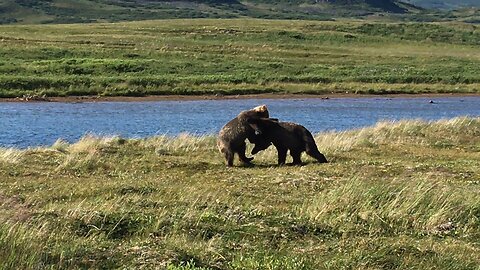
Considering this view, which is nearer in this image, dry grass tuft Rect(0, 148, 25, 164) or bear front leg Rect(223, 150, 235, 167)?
dry grass tuft Rect(0, 148, 25, 164)

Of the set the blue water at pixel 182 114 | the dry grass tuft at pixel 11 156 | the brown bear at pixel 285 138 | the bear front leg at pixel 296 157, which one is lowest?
the blue water at pixel 182 114

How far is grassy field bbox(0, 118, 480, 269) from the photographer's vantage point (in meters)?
8.91

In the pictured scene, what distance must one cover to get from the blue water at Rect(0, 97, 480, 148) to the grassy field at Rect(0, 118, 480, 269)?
11746 millimetres

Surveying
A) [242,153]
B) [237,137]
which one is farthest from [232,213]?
[242,153]

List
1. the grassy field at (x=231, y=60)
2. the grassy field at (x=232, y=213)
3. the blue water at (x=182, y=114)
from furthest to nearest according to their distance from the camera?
the grassy field at (x=231, y=60)
the blue water at (x=182, y=114)
the grassy field at (x=232, y=213)

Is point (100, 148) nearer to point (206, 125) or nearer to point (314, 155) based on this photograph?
point (314, 155)

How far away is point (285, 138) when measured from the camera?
56.0ft

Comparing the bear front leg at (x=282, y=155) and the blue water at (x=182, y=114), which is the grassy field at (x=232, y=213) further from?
the blue water at (x=182, y=114)

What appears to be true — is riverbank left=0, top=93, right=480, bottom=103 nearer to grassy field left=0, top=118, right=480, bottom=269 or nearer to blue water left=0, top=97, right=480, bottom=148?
blue water left=0, top=97, right=480, bottom=148

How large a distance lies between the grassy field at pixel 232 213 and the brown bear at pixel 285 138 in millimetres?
415

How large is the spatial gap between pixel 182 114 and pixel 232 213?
2930cm

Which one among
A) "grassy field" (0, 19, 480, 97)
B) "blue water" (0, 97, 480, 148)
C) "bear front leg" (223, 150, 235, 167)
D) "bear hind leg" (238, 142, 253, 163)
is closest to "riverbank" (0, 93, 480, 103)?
"grassy field" (0, 19, 480, 97)

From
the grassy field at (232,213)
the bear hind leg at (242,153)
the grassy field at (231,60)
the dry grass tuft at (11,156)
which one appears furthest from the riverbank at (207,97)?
the bear hind leg at (242,153)

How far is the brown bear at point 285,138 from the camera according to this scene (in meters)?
17.0
